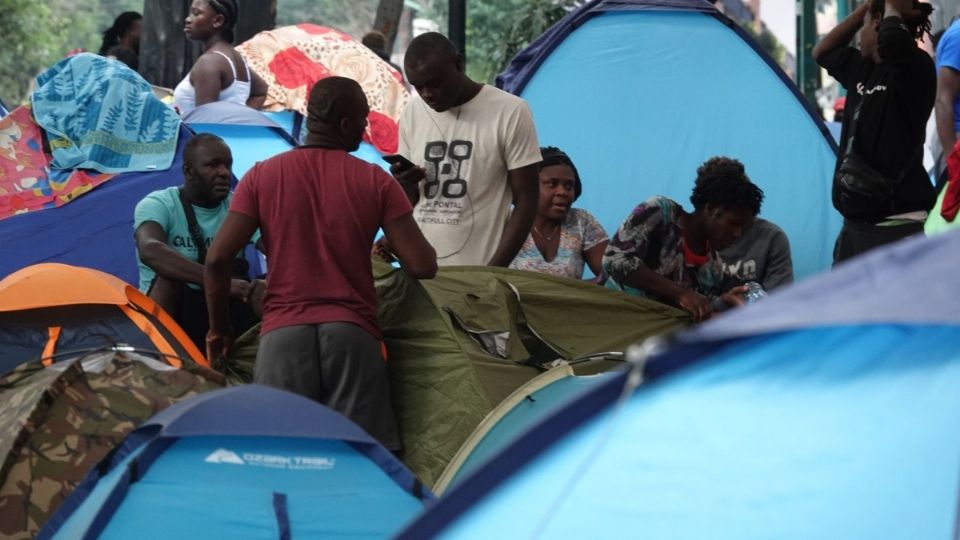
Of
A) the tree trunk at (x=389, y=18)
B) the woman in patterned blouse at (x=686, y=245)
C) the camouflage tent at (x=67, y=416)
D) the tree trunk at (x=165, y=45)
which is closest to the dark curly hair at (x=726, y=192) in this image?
the woman in patterned blouse at (x=686, y=245)

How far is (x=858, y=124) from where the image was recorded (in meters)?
6.30

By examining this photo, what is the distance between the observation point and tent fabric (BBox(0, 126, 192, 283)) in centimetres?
779

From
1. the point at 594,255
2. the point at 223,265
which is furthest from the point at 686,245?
the point at 223,265

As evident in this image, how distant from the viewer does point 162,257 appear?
639cm

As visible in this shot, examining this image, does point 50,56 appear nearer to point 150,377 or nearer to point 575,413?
point 150,377

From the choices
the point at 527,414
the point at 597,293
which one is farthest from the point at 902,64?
the point at 527,414

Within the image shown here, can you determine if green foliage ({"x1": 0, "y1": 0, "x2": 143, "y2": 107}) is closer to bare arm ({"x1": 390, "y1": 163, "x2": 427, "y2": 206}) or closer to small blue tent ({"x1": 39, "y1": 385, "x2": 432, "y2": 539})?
bare arm ({"x1": 390, "y1": 163, "x2": 427, "y2": 206})

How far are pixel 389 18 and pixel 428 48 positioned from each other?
8.92 meters

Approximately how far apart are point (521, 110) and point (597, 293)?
69 cm

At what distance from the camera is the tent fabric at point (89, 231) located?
7.79 metres

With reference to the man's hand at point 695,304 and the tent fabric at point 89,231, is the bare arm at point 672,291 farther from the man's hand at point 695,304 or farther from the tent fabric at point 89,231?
the tent fabric at point 89,231

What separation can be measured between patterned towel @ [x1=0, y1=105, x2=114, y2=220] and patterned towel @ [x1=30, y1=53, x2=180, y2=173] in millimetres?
53

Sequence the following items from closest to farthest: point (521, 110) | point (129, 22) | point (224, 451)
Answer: point (224, 451)
point (521, 110)
point (129, 22)

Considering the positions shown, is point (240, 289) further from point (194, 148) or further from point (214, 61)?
point (214, 61)
